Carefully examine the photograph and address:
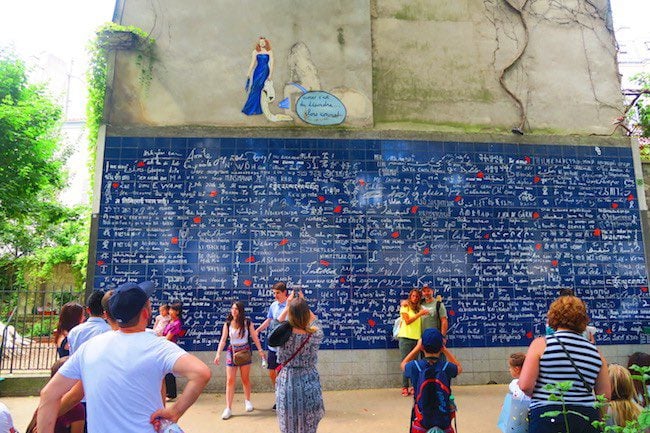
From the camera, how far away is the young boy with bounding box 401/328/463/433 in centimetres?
359

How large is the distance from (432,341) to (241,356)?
366 centimetres

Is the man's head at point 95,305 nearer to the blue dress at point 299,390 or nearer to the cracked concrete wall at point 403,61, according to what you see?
the blue dress at point 299,390

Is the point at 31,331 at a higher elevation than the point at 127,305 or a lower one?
lower

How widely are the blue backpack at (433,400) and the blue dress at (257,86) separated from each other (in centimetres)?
635

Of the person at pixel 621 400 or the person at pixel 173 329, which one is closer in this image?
the person at pixel 621 400


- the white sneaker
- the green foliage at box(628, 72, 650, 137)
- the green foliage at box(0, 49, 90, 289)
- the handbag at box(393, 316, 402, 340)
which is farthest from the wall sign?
the green foliage at box(0, 49, 90, 289)

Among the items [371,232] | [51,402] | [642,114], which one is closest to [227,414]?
[371,232]

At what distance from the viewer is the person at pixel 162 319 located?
23.7ft

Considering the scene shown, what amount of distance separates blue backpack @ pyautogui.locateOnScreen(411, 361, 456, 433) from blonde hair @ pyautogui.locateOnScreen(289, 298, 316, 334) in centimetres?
102

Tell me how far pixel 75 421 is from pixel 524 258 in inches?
303

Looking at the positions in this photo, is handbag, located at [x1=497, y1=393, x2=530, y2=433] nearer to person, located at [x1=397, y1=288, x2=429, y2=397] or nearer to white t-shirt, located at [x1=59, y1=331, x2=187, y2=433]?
white t-shirt, located at [x1=59, y1=331, x2=187, y2=433]

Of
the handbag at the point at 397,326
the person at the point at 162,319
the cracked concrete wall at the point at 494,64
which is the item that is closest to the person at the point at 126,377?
the person at the point at 162,319

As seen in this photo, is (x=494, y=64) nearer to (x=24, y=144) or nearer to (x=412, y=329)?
(x=412, y=329)

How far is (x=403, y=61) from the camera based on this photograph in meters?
9.32
